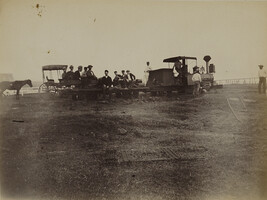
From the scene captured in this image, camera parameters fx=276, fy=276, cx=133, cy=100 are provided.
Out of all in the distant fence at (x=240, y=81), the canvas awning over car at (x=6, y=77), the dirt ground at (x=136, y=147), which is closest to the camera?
the dirt ground at (x=136, y=147)

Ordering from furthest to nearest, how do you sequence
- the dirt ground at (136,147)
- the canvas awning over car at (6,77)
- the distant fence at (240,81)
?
the distant fence at (240,81)
the canvas awning over car at (6,77)
the dirt ground at (136,147)

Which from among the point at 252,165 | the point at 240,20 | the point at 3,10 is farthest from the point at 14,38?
the point at 252,165

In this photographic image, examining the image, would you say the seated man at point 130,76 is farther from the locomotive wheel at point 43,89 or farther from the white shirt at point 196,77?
the locomotive wheel at point 43,89

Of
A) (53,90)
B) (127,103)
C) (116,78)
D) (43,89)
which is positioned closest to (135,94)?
(127,103)

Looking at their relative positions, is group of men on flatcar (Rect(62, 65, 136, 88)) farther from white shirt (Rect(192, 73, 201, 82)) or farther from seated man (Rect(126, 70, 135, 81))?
white shirt (Rect(192, 73, 201, 82))

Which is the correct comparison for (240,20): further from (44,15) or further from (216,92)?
(44,15)

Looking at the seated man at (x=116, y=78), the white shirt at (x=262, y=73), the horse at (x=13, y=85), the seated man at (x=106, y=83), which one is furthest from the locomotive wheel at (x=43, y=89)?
the white shirt at (x=262, y=73)
